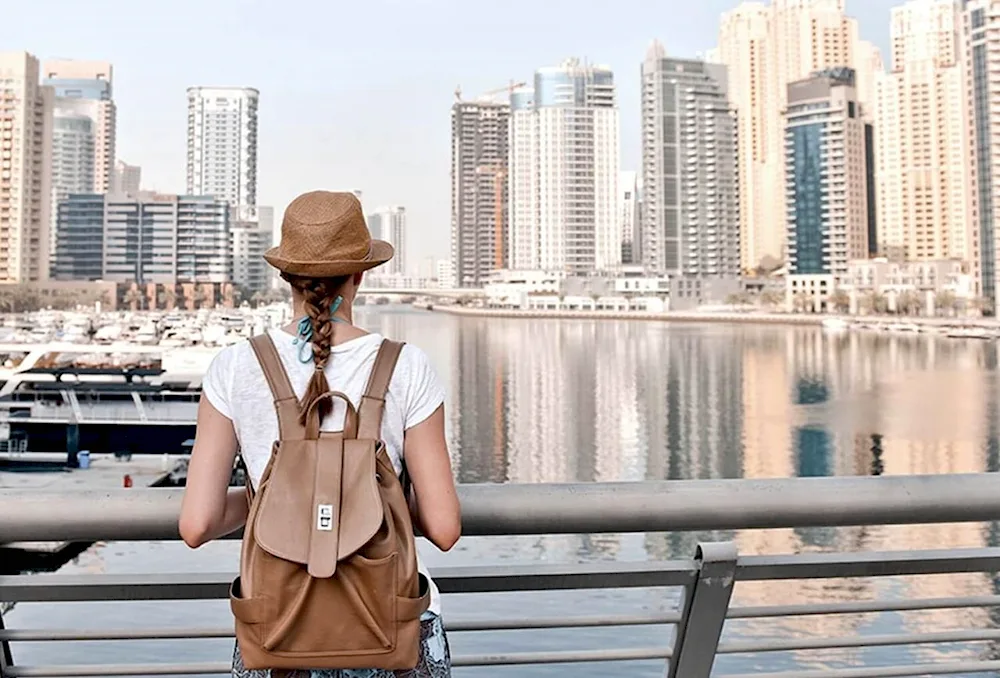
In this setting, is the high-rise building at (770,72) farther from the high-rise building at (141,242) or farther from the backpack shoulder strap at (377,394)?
the backpack shoulder strap at (377,394)

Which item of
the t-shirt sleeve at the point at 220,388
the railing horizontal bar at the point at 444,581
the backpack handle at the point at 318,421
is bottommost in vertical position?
the railing horizontal bar at the point at 444,581

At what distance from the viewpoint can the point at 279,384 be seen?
84 cm

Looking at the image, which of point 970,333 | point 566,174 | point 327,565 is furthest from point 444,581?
point 566,174

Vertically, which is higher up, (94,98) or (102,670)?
(94,98)

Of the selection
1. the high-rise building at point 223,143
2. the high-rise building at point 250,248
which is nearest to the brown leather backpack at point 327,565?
the high-rise building at point 250,248

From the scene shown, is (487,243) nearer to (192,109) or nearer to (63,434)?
(192,109)

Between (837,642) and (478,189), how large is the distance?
336 ft

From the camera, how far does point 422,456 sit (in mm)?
867

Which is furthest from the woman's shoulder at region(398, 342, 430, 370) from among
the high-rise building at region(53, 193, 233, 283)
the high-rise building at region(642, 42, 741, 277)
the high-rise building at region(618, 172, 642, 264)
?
the high-rise building at region(618, 172, 642, 264)

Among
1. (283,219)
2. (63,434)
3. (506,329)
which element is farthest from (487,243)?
(283,219)

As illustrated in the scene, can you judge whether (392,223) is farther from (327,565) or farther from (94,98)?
(327,565)

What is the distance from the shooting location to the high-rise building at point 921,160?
7662cm

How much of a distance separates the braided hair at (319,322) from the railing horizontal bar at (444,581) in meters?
0.23

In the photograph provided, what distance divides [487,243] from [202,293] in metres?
50.9
